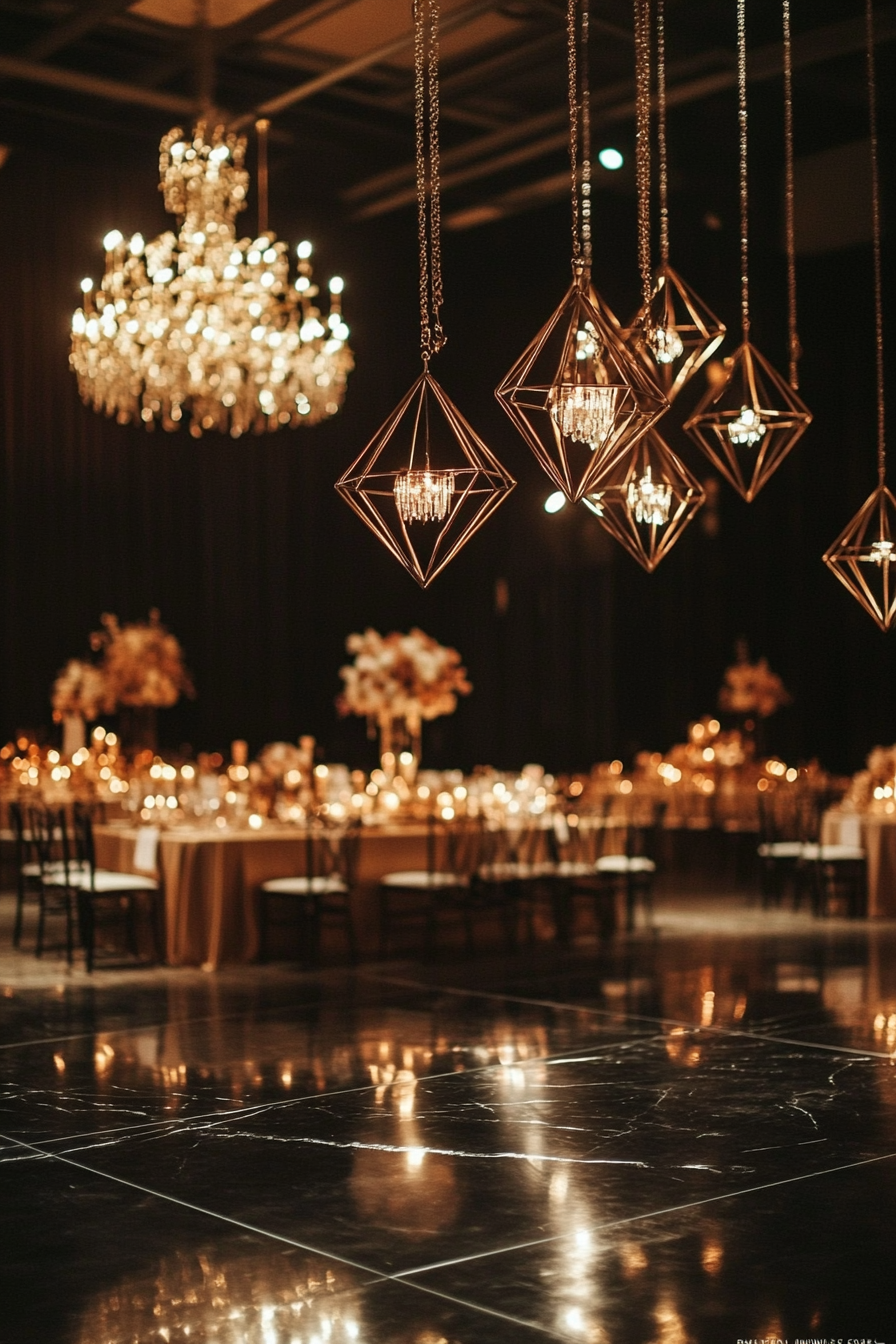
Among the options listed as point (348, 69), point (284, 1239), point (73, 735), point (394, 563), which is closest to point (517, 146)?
point (348, 69)

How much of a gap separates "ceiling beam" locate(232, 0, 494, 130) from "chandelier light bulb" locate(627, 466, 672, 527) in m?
5.95

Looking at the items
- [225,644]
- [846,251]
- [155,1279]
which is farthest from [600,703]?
[155,1279]

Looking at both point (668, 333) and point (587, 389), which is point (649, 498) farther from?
point (587, 389)

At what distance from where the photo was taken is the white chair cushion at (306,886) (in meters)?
8.95

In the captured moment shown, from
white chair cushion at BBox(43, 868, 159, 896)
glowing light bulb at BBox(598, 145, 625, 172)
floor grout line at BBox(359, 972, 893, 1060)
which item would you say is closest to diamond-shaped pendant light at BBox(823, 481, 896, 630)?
floor grout line at BBox(359, 972, 893, 1060)

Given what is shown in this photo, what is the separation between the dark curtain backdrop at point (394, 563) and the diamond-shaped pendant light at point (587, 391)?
32.7ft

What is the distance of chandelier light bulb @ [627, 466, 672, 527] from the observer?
5.36 m

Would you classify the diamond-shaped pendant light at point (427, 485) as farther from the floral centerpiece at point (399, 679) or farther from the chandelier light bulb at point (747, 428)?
the floral centerpiece at point (399, 679)

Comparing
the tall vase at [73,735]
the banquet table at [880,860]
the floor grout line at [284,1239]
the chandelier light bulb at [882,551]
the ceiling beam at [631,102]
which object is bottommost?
the floor grout line at [284,1239]

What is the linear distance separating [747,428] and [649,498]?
0.40 meters

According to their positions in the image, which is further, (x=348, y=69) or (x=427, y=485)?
(x=348, y=69)

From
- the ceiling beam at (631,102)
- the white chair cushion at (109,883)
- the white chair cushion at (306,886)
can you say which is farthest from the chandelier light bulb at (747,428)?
the ceiling beam at (631,102)

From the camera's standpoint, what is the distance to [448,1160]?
488 centimetres

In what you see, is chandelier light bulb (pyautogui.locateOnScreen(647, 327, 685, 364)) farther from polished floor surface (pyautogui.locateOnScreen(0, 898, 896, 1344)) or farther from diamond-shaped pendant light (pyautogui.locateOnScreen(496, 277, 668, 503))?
polished floor surface (pyautogui.locateOnScreen(0, 898, 896, 1344))
